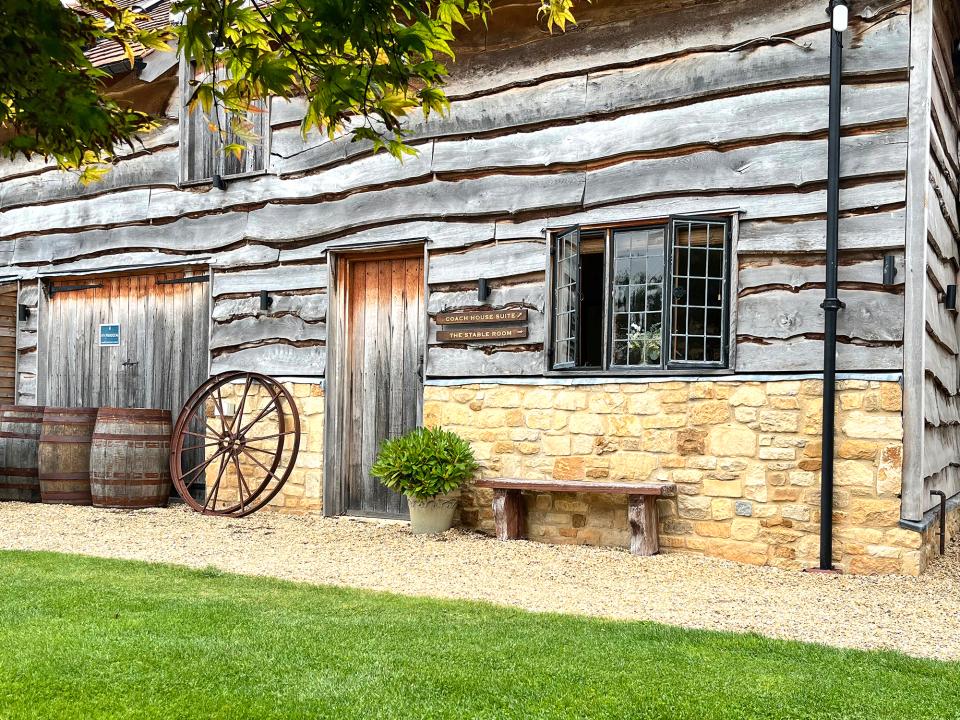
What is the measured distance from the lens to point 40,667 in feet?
12.9

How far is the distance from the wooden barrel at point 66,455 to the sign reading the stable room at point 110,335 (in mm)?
1306

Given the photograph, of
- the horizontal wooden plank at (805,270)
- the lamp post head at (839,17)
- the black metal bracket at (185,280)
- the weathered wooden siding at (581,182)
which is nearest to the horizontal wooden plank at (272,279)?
the weathered wooden siding at (581,182)

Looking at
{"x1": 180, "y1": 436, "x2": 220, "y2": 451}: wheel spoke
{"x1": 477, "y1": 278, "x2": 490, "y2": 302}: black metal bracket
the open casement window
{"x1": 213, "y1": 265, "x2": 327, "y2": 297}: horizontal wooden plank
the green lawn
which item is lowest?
the green lawn

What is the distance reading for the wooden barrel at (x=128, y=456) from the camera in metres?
9.15

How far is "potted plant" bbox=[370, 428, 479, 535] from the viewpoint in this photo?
7824mm

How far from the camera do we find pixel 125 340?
417 inches

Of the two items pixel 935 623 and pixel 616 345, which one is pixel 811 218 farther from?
pixel 935 623

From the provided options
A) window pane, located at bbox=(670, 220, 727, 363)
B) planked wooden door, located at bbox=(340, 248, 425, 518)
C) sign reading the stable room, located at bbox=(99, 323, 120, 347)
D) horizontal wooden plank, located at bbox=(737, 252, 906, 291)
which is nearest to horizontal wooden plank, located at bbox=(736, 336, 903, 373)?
window pane, located at bbox=(670, 220, 727, 363)

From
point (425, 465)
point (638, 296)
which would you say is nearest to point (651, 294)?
point (638, 296)

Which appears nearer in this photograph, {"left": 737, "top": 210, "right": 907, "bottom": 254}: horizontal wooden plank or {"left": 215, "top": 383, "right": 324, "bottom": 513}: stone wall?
{"left": 737, "top": 210, "right": 907, "bottom": 254}: horizontal wooden plank

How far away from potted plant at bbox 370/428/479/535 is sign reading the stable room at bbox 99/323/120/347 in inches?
161

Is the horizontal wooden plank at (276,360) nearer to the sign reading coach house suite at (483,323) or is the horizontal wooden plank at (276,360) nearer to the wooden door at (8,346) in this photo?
the sign reading coach house suite at (483,323)

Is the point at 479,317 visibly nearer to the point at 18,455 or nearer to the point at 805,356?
the point at 805,356

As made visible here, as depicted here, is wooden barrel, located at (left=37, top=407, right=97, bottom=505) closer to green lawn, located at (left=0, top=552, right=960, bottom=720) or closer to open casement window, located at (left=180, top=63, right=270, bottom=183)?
open casement window, located at (left=180, top=63, right=270, bottom=183)
